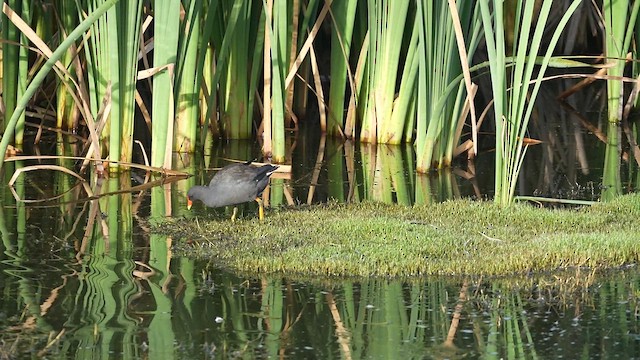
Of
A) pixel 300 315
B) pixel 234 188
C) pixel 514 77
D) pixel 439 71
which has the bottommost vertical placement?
pixel 300 315

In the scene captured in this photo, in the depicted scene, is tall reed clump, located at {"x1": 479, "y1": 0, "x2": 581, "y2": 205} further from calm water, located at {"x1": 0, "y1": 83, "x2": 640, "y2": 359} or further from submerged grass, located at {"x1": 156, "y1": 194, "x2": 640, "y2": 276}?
calm water, located at {"x1": 0, "y1": 83, "x2": 640, "y2": 359}

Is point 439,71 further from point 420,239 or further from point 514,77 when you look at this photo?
point 420,239

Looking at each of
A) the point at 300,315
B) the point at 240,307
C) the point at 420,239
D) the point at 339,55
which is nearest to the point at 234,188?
the point at 420,239

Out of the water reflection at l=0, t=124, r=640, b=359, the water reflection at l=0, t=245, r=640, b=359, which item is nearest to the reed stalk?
the water reflection at l=0, t=124, r=640, b=359

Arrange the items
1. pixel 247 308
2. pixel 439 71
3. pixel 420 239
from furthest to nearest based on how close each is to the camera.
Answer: pixel 439 71
pixel 420 239
pixel 247 308

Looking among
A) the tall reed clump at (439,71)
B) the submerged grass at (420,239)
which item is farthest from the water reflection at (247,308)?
the tall reed clump at (439,71)

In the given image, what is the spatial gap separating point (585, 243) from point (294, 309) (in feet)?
7.34

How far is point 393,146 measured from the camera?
12086 mm

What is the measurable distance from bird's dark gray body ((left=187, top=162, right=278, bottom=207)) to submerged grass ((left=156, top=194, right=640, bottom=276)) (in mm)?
184

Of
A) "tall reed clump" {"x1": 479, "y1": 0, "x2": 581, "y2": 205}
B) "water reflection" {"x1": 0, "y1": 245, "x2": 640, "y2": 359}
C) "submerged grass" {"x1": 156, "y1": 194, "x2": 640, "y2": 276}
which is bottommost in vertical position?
"water reflection" {"x1": 0, "y1": 245, "x2": 640, "y2": 359}

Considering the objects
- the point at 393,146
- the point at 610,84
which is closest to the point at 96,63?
the point at 393,146

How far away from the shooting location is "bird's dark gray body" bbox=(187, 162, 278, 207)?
335 inches

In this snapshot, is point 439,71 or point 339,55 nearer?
point 439,71

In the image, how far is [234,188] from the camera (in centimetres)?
851
